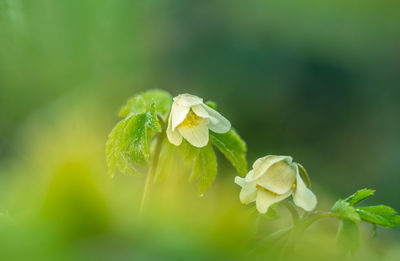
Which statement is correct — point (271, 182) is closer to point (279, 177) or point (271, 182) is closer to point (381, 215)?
point (279, 177)

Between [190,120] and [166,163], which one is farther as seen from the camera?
[166,163]

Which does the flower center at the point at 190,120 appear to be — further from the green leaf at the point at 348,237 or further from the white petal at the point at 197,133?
the green leaf at the point at 348,237

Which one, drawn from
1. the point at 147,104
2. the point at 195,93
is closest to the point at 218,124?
the point at 147,104

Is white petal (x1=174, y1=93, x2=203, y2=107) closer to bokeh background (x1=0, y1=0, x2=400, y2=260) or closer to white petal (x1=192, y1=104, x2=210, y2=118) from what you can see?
Result: white petal (x1=192, y1=104, x2=210, y2=118)

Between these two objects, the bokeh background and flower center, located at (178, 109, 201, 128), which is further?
flower center, located at (178, 109, 201, 128)

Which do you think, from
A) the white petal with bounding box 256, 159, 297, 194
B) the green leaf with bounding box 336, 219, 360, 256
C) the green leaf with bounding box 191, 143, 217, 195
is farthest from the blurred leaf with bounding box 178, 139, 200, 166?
the green leaf with bounding box 336, 219, 360, 256
